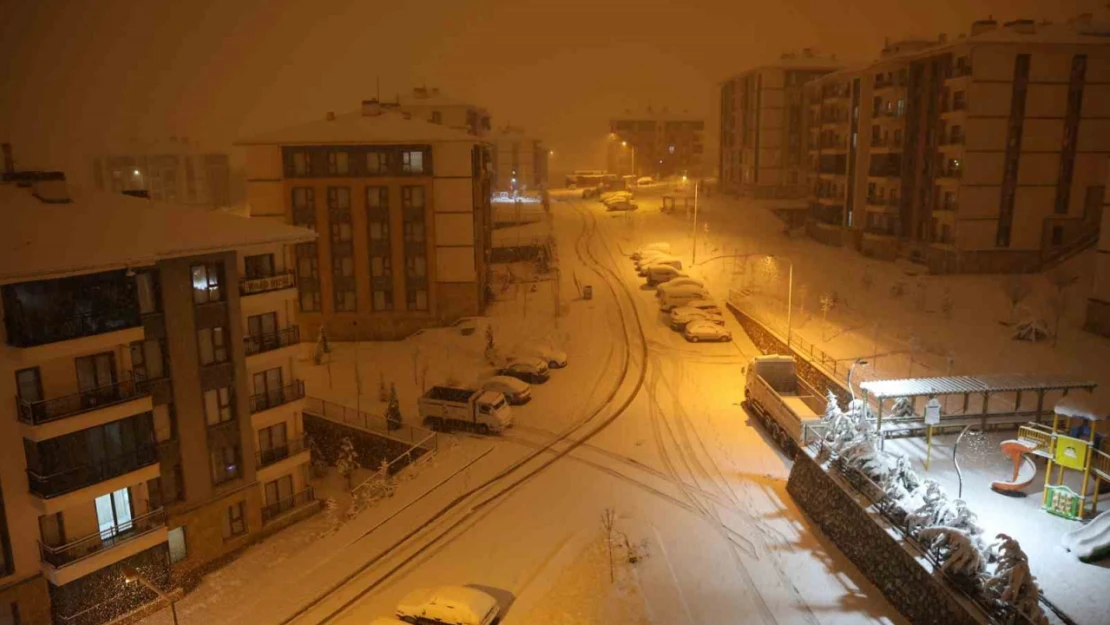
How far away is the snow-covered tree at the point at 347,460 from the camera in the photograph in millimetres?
29844

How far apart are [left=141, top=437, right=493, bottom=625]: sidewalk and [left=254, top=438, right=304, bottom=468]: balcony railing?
95.8 inches

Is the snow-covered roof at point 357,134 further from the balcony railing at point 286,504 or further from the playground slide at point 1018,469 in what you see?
the playground slide at point 1018,469

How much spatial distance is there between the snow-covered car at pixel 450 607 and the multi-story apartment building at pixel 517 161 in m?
87.1

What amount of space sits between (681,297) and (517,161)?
220ft

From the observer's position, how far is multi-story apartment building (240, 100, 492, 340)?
45.3 metres

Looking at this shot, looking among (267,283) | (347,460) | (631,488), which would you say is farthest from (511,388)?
(267,283)

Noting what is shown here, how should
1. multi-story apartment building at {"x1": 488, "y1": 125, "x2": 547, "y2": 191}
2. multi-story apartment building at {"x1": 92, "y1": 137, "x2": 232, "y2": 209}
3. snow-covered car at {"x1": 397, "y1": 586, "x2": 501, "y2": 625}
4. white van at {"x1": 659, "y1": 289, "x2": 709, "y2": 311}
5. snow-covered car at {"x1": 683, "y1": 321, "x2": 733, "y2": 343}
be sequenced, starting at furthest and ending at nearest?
1. multi-story apartment building at {"x1": 92, "y1": 137, "x2": 232, "y2": 209}
2. multi-story apartment building at {"x1": 488, "y1": 125, "x2": 547, "y2": 191}
3. white van at {"x1": 659, "y1": 289, "x2": 709, "y2": 311}
4. snow-covered car at {"x1": 683, "y1": 321, "x2": 733, "y2": 343}
5. snow-covered car at {"x1": 397, "y1": 586, "x2": 501, "y2": 625}

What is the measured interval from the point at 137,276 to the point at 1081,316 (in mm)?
43991

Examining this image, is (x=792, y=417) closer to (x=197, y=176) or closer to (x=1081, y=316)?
(x=1081, y=316)

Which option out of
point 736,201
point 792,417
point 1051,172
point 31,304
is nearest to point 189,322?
point 31,304

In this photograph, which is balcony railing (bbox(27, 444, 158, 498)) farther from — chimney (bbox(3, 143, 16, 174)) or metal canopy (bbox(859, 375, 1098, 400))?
metal canopy (bbox(859, 375, 1098, 400))

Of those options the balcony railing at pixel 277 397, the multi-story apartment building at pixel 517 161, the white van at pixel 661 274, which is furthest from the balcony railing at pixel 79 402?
the multi-story apartment building at pixel 517 161

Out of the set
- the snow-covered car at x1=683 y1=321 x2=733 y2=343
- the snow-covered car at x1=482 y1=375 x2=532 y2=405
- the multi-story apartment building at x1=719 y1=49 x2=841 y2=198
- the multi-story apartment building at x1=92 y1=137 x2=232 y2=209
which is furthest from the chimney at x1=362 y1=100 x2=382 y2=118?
the multi-story apartment building at x1=92 y1=137 x2=232 y2=209

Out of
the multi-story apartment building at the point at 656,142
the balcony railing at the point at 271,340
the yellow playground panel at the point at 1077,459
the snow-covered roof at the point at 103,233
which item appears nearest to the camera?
the yellow playground panel at the point at 1077,459
